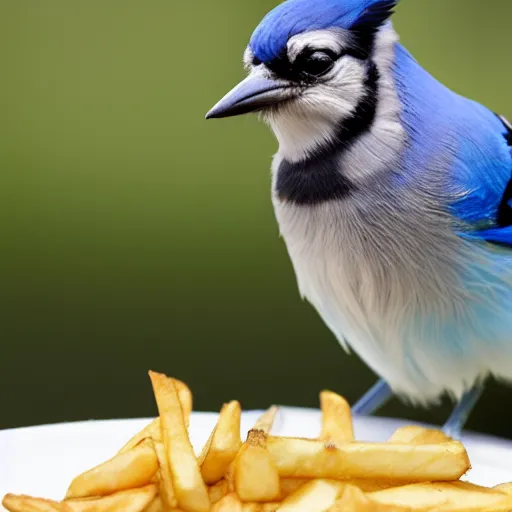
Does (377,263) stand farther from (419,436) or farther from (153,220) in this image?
(153,220)

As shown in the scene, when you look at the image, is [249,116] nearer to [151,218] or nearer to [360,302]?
[360,302]

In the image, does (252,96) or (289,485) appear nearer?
(289,485)

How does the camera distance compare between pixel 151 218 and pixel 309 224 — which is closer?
pixel 309 224

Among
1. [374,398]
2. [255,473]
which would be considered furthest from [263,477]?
[374,398]

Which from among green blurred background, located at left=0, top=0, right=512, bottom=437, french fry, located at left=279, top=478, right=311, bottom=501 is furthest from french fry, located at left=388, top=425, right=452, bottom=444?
green blurred background, located at left=0, top=0, right=512, bottom=437

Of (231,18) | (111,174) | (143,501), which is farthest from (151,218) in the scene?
(143,501)

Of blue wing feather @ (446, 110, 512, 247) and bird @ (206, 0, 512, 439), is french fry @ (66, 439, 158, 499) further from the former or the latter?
blue wing feather @ (446, 110, 512, 247)
